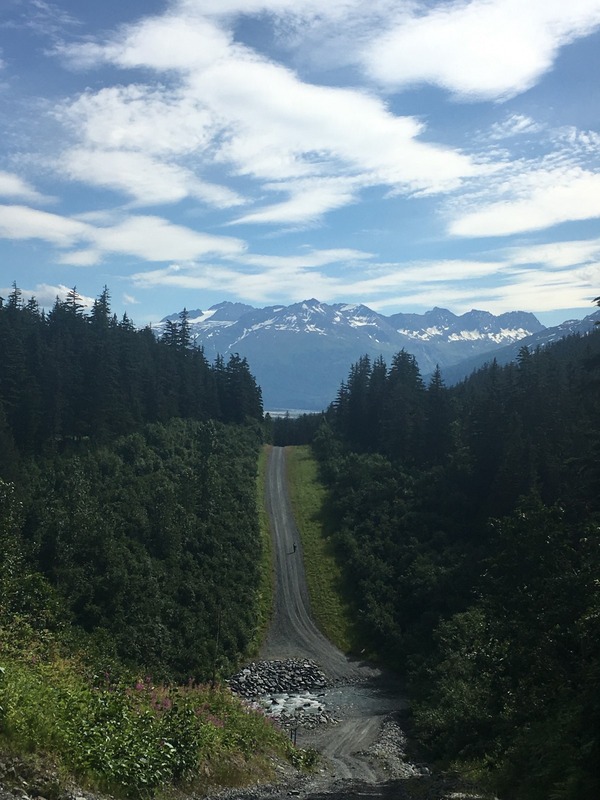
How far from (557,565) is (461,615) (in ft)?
85.5

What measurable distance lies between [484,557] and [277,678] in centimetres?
2071

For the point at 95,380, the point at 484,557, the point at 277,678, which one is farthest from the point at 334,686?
the point at 95,380

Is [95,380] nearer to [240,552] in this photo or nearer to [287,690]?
[240,552]

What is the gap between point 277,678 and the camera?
45750 mm

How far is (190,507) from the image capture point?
5947cm

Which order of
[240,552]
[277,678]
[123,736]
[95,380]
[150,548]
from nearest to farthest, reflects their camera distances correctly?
[123,736] → [277,678] → [150,548] → [240,552] → [95,380]

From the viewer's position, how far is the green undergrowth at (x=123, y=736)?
12203 mm

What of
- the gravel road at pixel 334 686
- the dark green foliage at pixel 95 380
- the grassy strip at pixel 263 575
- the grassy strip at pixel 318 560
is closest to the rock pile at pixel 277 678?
the gravel road at pixel 334 686

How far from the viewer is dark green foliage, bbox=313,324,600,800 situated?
18.6 m

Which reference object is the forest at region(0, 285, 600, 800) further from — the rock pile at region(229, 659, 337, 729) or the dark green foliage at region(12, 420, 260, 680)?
the rock pile at region(229, 659, 337, 729)

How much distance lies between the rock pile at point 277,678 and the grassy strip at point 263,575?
8.21 feet

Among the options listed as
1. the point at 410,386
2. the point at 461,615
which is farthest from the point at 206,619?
the point at 410,386

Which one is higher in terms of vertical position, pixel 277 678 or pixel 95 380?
pixel 95 380

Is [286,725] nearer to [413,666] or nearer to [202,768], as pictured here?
[413,666]
